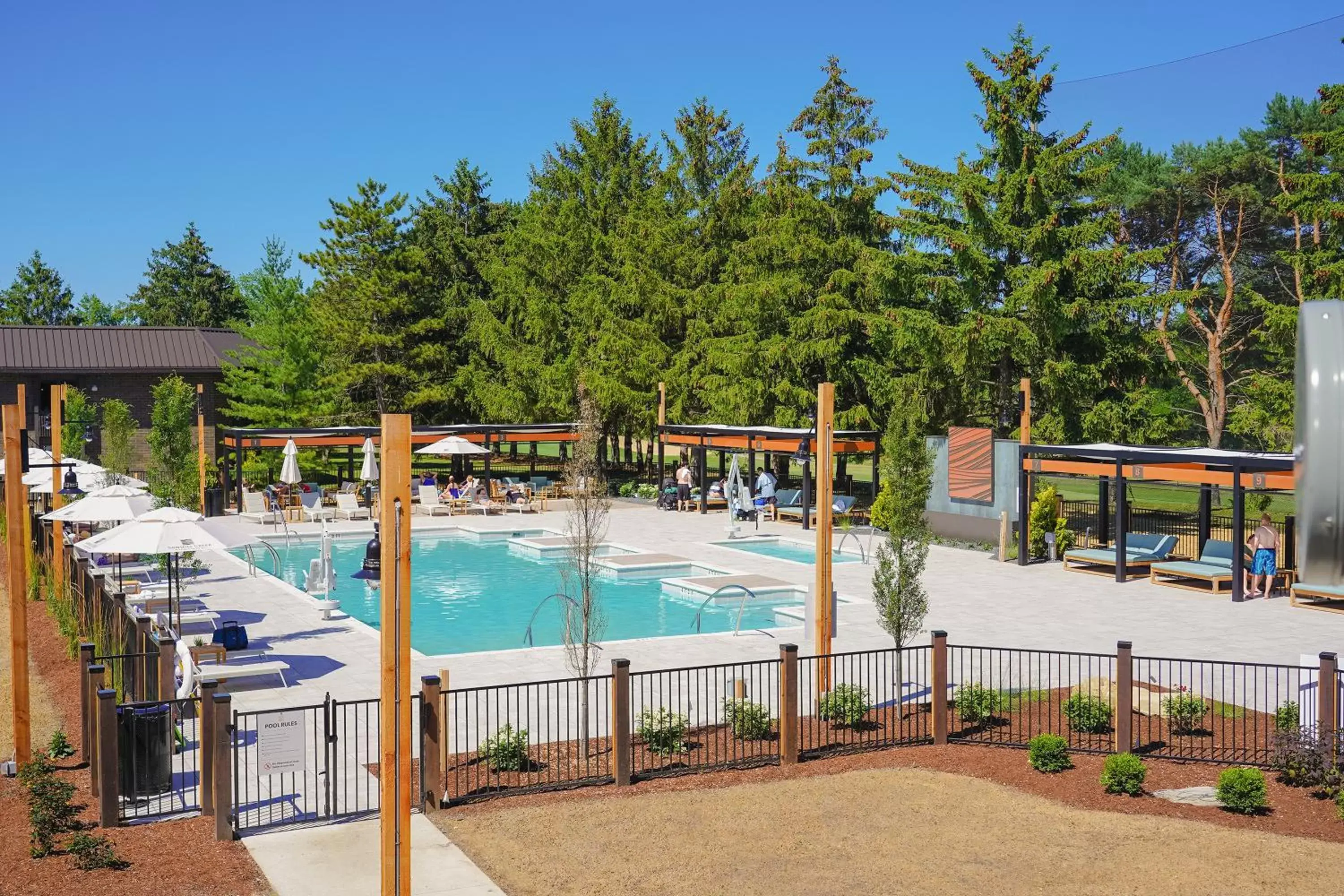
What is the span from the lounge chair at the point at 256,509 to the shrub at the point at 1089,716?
1102 inches

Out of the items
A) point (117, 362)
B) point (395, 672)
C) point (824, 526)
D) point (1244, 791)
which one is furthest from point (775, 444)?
point (117, 362)

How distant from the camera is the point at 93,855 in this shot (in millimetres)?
9625

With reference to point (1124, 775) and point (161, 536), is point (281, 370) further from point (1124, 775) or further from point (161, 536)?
point (1124, 775)

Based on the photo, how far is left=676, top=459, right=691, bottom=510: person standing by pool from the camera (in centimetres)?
4072

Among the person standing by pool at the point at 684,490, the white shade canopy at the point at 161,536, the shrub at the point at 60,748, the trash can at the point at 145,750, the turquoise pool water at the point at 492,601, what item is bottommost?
the turquoise pool water at the point at 492,601

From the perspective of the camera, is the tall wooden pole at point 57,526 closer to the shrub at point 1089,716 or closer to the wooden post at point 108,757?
the wooden post at point 108,757

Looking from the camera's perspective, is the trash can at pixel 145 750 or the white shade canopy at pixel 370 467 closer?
the trash can at pixel 145 750

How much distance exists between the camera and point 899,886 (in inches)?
374

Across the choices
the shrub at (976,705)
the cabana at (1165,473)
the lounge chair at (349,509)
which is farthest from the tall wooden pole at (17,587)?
the lounge chair at (349,509)

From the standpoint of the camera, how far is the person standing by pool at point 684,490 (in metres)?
40.7

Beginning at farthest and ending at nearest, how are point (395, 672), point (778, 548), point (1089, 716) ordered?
point (778, 548) → point (1089, 716) → point (395, 672)

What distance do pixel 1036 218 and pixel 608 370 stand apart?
1718cm

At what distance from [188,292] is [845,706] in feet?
306

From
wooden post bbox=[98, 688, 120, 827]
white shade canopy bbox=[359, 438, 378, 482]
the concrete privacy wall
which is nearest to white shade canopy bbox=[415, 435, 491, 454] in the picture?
white shade canopy bbox=[359, 438, 378, 482]
